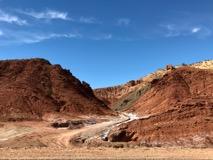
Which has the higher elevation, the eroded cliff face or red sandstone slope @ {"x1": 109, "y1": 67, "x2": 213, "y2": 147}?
the eroded cliff face

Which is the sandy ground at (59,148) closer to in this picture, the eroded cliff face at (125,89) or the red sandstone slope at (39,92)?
the red sandstone slope at (39,92)

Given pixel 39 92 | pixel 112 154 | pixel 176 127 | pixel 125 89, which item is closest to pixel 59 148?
pixel 112 154

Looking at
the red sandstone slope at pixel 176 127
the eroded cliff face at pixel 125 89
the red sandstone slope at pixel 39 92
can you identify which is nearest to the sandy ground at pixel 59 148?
the red sandstone slope at pixel 176 127

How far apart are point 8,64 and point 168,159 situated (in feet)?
197

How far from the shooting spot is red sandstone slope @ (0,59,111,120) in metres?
86.2

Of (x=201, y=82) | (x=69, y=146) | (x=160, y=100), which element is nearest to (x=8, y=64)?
(x=160, y=100)

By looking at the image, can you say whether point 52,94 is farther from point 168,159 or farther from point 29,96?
point 168,159

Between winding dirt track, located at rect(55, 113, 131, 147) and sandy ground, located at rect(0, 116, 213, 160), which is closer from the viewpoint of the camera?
sandy ground, located at rect(0, 116, 213, 160)

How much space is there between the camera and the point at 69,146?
205 ft

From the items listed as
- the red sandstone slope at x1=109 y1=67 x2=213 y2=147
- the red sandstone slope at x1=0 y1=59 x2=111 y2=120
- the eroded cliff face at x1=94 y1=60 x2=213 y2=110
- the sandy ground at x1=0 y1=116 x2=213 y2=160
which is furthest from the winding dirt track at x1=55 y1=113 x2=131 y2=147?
the eroded cliff face at x1=94 y1=60 x2=213 y2=110

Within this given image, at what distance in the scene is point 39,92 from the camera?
92.9 metres

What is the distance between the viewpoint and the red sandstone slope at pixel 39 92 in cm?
8619

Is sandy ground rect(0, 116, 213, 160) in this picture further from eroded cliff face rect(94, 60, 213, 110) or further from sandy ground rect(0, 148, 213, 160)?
eroded cliff face rect(94, 60, 213, 110)

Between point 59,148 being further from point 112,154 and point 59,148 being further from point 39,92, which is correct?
point 39,92
